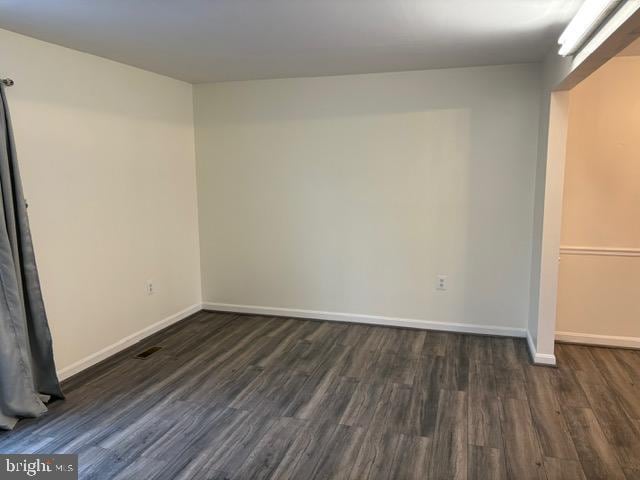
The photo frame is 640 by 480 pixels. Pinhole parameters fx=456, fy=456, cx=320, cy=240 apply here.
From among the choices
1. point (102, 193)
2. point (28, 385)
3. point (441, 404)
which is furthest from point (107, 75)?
point (441, 404)

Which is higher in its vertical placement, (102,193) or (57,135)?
(57,135)

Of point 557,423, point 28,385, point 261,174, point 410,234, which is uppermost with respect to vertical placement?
point 261,174

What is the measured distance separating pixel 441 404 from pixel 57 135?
311 cm

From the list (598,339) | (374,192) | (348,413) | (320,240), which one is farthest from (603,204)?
(348,413)

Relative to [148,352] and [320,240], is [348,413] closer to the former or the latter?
[148,352]

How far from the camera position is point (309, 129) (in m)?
4.31

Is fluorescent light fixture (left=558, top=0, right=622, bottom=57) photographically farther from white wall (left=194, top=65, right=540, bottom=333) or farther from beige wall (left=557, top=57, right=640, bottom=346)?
white wall (left=194, top=65, right=540, bottom=333)

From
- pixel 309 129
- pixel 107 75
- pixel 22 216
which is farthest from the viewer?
pixel 309 129

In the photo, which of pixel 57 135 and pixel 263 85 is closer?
pixel 57 135

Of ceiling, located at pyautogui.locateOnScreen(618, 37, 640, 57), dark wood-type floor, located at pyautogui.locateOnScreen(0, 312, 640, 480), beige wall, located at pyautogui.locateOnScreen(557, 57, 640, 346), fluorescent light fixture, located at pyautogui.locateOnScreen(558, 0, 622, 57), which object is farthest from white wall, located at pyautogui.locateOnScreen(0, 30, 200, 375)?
ceiling, located at pyautogui.locateOnScreen(618, 37, 640, 57)

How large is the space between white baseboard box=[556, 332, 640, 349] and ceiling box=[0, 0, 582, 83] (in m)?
2.28

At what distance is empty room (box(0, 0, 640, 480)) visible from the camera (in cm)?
243

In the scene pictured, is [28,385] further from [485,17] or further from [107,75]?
[485,17]

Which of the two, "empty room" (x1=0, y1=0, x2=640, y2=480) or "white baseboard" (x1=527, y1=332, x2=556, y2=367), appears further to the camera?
"white baseboard" (x1=527, y1=332, x2=556, y2=367)
